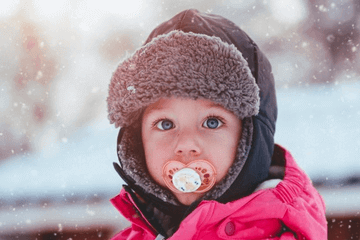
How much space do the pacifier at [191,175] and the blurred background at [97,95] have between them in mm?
1084

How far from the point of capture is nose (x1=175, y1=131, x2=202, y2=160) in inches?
24.5

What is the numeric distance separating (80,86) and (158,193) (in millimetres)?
1431

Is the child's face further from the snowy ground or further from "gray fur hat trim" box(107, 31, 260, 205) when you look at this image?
the snowy ground

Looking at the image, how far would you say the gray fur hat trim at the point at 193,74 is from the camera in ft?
2.09

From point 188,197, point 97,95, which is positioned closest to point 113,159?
point 97,95

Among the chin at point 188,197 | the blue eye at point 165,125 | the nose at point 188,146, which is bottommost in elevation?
the chin at point 188,197

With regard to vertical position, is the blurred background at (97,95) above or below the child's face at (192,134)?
above

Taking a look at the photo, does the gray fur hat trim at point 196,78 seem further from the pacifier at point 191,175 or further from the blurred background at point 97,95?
the blurred background at point 97,95

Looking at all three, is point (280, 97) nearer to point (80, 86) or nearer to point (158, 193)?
point (80, 86)

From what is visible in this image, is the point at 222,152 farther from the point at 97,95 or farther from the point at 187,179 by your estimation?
the point at 97,95

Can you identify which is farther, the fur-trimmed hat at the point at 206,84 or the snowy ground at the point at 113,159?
the snowy ground at the point at 113,159

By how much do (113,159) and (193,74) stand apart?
1.26m

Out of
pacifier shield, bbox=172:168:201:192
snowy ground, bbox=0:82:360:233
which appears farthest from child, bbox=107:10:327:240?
snowy ground, bbox=0:82:360:233

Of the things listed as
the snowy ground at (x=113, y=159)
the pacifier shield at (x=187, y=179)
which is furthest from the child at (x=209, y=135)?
the snowy ground at (x=113, y=159)
